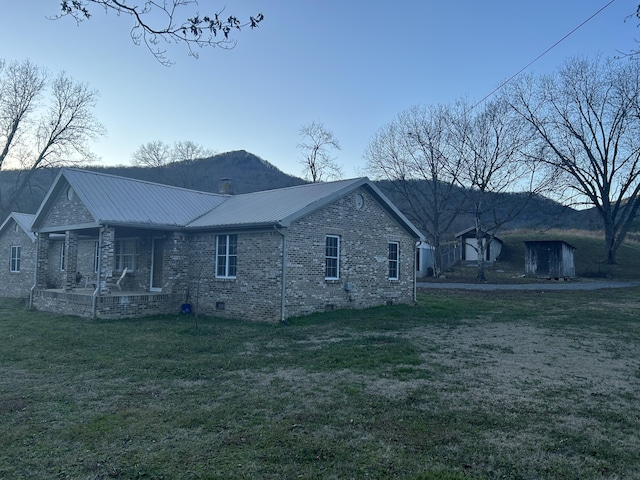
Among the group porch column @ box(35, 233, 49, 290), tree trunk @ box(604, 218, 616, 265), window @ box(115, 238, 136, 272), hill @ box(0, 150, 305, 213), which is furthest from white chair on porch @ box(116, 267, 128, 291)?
tree trunk @ box(604, 218, 616, 265)

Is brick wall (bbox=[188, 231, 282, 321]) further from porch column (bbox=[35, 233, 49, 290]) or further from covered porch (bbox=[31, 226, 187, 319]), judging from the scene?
porch column (bbox=[35, 233, 49, 290])

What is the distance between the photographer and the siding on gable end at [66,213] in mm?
16703

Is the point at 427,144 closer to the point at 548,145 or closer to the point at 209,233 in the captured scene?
the point at 548,145

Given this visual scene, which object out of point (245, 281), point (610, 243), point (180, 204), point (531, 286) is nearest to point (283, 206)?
point (245, 281)

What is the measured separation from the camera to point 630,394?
6.96 m

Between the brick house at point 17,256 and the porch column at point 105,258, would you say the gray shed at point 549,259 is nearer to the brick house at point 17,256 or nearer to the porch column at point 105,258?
the porch column at point 105,258

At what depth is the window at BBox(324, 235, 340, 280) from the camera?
16156mm

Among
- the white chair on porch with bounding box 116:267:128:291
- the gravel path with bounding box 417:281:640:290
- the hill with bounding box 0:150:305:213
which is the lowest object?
the gravel path with bounding box 417:281:640:290

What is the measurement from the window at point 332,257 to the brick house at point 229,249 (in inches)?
1.4

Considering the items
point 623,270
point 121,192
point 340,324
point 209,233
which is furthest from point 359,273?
point 623,270

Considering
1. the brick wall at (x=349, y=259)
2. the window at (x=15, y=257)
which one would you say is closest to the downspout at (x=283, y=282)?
the brick wall at (x=349, y=259)

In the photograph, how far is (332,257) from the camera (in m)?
16.3

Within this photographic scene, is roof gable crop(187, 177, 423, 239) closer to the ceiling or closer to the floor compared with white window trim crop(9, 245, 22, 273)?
closer to the ceiling

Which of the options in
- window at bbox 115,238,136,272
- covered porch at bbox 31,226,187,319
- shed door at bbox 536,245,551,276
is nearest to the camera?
covered porch at bbox 31,226,187,319
